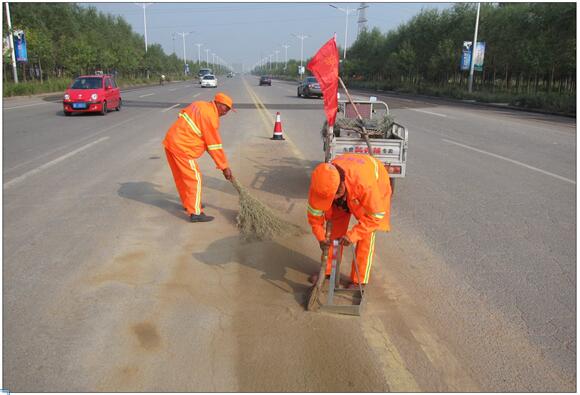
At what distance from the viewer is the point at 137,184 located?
23.6 ft

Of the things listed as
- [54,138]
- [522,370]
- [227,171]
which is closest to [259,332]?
[522,370]

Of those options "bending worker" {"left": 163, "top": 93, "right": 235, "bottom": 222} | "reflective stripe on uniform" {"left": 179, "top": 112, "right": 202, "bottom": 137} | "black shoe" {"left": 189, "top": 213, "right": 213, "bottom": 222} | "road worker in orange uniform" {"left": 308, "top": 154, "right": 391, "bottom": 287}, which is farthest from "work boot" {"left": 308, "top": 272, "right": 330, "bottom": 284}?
A: "reflective stripe on uniform" {"left": 179, "top": 112, "right": 202, "bottom": 137}

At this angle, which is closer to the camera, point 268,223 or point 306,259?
point 306,259

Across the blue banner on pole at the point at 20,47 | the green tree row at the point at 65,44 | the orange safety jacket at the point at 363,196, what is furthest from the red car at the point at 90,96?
the orange safety jacket at the point at 363,196

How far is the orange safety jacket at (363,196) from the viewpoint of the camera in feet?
10.3

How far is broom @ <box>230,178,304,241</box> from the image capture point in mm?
5043

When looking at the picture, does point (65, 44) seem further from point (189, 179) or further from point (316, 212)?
point (316, 212)

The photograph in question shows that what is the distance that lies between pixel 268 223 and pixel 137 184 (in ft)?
9.87

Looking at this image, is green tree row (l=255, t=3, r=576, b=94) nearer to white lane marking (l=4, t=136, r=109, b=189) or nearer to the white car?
the white car

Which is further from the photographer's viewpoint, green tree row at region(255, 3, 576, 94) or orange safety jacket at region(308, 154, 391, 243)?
green tree row at region(255, 3, 576, 94)

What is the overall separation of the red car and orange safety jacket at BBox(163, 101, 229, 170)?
13.5 meters

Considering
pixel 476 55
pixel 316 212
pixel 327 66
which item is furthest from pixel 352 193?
pixel 476 55

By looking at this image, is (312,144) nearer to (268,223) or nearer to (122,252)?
(268,223)

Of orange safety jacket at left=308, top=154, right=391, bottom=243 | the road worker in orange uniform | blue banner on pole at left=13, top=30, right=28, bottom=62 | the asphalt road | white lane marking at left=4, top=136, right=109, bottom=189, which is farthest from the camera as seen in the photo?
blue banner on pole at left=13, top=30, right=28, bottom=62
